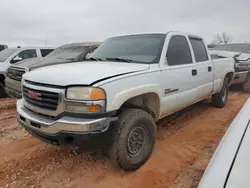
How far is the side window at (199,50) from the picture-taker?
4.75 metres

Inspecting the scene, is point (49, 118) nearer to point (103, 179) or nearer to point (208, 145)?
point (103, 179)

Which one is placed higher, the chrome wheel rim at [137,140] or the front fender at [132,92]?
the front fender at [132,92]

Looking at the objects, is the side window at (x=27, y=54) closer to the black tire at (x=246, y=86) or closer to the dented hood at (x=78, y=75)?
the dented hood at (x=78, y=75)

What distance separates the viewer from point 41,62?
6523 mm

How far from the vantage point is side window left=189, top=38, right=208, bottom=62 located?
4.75m

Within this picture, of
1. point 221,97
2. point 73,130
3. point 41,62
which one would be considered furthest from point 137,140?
point 41,62

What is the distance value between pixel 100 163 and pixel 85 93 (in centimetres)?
123

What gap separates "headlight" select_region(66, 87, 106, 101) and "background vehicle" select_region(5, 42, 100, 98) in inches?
137

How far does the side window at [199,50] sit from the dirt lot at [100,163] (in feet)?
4.67

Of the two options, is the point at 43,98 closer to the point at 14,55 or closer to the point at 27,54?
the point at 14,55

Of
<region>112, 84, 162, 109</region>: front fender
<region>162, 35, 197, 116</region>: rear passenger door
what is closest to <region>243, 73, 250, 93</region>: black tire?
<region>162, 35, 197, 116</region>: rear passenger door

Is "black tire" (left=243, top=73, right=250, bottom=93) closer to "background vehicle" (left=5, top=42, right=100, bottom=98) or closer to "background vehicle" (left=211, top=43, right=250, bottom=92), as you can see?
"background vehicle" (left=211, top=43, right=250, bottom=92)

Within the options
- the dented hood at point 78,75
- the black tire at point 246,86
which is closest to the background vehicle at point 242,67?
the black tire at point 246,86

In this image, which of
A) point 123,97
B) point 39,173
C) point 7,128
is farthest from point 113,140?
point 7,128
